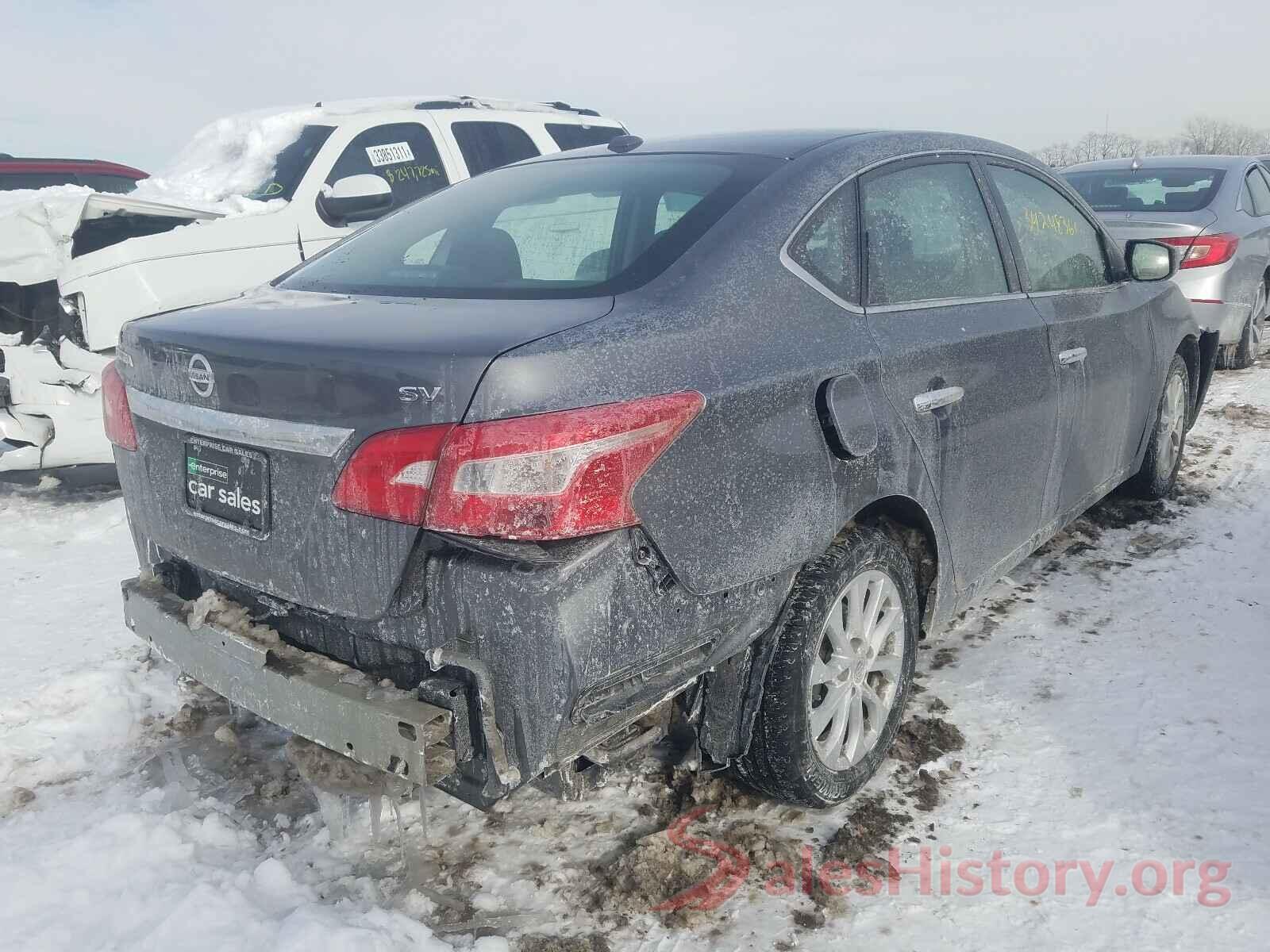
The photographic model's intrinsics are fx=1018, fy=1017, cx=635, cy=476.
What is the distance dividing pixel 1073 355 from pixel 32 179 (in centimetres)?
784

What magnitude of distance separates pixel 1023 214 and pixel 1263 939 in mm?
2218

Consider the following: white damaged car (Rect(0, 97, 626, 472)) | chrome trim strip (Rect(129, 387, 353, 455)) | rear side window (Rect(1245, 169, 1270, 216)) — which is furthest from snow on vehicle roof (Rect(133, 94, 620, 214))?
rear side window (Rect(1245, 169, 1270, 216))

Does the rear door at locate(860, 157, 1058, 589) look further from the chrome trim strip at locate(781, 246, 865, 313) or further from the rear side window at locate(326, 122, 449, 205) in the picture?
the rear side window at locate(326, 122, 449, 205)

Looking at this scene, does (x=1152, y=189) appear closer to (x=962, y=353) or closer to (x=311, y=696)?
(x=962, y=353)

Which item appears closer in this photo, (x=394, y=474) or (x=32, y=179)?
(x=394, y=474)

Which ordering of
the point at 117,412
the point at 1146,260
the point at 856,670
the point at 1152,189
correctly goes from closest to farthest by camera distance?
the point at 117,412 → the point at 856,670 → the point at 1146,260 → the point at 1152,189

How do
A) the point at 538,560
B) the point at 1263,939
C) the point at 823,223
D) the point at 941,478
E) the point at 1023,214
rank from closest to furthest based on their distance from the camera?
1. the point at 538,560
2. the point at 1263,939
3. the point at 823,223
4. the point at 941,478
5. the point at 1023,214

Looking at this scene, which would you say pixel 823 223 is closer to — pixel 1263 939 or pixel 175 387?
pixel 175 387

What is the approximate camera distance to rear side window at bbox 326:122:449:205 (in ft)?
20.3

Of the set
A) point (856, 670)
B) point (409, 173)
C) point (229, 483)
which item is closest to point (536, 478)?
point (229, 483)

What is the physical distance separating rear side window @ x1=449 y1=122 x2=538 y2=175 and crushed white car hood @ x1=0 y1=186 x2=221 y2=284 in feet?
6.70

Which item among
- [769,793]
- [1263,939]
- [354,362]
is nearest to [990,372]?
[769,793]

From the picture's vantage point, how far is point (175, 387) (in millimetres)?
2250

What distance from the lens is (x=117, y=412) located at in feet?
8.24
